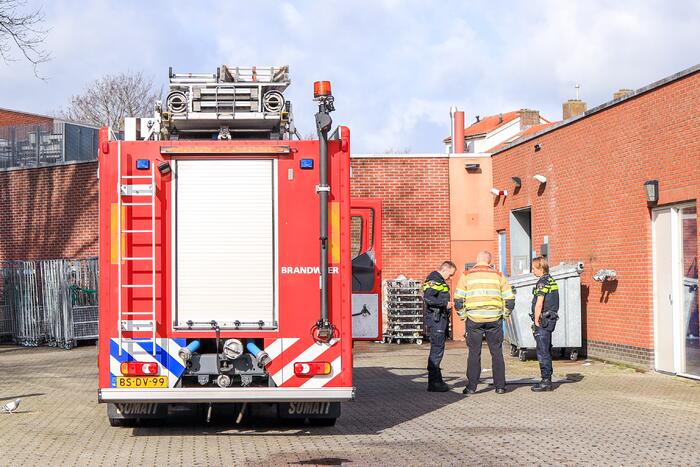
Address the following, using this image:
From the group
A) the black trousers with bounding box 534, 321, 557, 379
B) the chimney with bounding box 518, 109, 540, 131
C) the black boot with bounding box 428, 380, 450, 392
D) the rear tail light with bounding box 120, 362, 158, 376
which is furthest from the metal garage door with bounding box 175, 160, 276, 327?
the chimney with bounding box 518, 109, 540, 131

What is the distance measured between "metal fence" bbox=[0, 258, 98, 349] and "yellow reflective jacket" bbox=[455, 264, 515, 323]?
41.8ft

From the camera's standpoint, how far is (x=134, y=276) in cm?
982

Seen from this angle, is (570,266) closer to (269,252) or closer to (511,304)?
(511,304)

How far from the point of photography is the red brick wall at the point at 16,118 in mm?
51216

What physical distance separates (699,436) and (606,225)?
8.48 metres

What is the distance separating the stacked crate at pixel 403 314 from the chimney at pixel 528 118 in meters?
36.2

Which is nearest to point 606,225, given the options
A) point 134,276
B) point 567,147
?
point 567,147

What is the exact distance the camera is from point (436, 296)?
47.7 feet

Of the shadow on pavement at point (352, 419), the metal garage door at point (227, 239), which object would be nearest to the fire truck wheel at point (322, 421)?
the shadow on pavement at point (352, 419)

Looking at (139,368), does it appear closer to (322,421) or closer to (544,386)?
(322,421)

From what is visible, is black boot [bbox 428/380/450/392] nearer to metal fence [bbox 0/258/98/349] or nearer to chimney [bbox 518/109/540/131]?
metal fence [bbox 0/258/98/349]

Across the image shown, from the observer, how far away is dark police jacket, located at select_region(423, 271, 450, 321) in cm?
1449

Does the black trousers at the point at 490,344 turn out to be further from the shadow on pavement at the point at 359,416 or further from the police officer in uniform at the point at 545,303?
the police officer in uniform at the point at 545,303

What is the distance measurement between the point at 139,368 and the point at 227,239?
1403 millimetres
